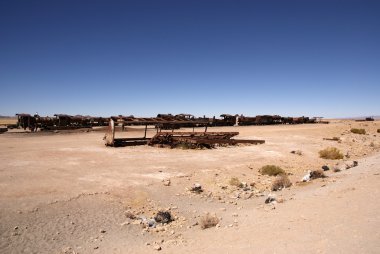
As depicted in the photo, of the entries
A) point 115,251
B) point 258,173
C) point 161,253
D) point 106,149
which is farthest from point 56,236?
point 106,149

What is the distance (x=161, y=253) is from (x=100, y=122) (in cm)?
4166

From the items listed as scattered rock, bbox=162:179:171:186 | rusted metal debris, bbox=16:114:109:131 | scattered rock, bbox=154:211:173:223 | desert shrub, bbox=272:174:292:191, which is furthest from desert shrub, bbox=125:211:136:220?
rusted metal debris, bbox=16:114:109:131

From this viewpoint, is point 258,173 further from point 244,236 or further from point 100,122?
point 100,122

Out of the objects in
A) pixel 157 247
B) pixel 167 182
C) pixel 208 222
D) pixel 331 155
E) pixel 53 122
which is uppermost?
pixel 53 122

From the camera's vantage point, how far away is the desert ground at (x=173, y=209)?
598 centimetres

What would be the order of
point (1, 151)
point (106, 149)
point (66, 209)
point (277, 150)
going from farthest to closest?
point (277, 150) < point (106, 149) < point (1, 151) < point (66, 209)

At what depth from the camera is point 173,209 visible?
29.7 ft

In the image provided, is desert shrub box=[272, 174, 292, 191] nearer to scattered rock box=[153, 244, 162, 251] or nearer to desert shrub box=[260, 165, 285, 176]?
desert shrub box=[260, 165, 285, 176]

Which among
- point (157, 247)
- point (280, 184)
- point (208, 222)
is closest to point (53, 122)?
point (280, 184)

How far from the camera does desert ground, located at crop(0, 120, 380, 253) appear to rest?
19.6ft

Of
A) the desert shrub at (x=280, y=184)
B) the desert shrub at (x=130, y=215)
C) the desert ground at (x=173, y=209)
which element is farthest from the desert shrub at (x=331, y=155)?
the desert shrub at (x=130, y=215)

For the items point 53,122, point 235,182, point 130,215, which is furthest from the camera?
point 53,122

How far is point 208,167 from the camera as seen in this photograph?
14.3 m

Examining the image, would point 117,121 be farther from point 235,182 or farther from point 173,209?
point 173,209
